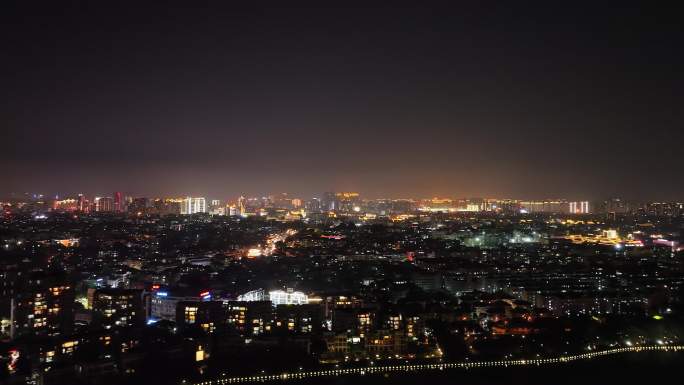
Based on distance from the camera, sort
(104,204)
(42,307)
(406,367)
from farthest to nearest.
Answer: (104,204), (42,307), (406,367)

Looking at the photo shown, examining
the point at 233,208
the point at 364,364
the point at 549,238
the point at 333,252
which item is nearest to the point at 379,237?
the point at 333,252

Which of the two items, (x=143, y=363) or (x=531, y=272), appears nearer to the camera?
(x=143, y=363)

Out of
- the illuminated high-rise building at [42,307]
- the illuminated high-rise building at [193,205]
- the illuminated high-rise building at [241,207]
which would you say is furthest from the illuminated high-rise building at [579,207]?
the illuminated high-rise building at [42,307]

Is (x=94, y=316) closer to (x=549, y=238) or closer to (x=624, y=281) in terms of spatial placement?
(x=624, y=281)

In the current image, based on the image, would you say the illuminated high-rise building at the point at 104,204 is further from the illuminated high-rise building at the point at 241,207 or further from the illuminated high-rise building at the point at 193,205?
the illuminated high-rise building at the point at 241,207

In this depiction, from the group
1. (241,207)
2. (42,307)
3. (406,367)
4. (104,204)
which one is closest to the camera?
(406,367)

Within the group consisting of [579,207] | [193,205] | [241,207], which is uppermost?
[579,207]

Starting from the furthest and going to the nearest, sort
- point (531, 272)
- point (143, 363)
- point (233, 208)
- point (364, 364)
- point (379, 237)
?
point (233, 208) < point (379, 237) < point (531, 272) < point (364, 364) < point (143, 363)

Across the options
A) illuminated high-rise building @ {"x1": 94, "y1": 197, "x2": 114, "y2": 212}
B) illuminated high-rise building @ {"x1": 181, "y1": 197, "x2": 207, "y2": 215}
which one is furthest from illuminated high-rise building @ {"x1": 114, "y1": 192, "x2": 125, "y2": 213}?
illuminated high-rise building @ {"x1": 181, "y1": 197, "x2": 207, "y2": 215}

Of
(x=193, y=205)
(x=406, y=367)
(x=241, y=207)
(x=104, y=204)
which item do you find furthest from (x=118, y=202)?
(x=406, y=367)

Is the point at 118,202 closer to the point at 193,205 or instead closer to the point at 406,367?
the point at 193,205

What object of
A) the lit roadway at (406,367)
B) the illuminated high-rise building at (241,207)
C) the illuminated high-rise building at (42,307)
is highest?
the illuminated high-rise building at (241,207)
